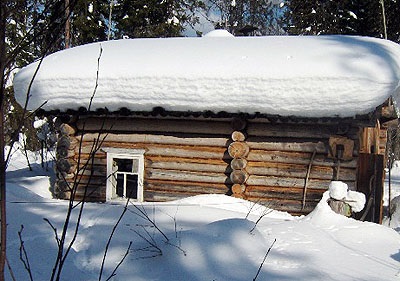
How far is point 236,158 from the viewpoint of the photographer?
7727 millimetres

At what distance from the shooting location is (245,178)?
7684 millimetres

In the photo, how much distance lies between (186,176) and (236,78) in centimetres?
206

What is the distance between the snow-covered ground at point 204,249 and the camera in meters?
3.47

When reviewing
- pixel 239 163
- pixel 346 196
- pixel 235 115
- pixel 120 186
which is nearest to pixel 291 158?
pixel 239 163

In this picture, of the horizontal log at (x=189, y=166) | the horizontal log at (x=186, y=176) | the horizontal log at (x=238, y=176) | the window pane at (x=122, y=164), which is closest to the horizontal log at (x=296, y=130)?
the horizontal log at (x=238, y=176)

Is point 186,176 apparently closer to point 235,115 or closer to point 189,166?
point 189,166

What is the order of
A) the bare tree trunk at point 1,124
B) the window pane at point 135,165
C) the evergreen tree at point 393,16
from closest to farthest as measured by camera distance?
the bare tree trunk at point 1,124 < the window pane at point 135,165 < the evergreen tree at point 393,16

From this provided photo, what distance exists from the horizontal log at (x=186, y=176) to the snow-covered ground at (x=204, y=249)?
8.38ft

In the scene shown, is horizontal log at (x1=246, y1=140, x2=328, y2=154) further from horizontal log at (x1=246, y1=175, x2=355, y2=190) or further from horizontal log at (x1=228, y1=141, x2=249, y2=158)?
horizontal log at (x1=246, y1=175, x2=355, y2=190)

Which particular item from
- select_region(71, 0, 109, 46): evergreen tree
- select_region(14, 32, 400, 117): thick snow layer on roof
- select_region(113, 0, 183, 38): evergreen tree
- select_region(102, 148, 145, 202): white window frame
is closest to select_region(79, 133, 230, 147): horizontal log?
select_region(102, 148, 145, 202): white window frame

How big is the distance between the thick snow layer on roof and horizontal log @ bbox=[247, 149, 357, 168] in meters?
0.85

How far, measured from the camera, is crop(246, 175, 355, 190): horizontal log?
7508 mm

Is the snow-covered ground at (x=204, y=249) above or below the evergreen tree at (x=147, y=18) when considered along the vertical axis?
below

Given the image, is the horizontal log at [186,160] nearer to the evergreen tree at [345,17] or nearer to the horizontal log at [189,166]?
the horizontal log at [189,166]
